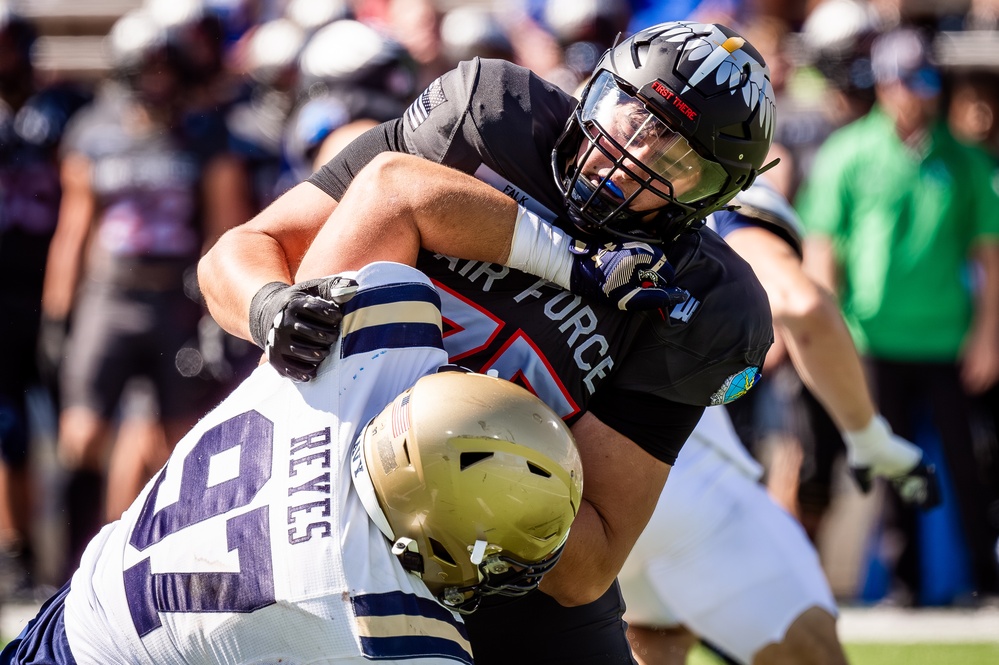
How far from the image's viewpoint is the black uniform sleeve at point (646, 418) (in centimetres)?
283

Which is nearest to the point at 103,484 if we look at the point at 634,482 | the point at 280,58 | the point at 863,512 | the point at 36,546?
the point at 36,546

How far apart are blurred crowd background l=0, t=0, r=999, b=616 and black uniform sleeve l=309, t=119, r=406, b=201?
272cm

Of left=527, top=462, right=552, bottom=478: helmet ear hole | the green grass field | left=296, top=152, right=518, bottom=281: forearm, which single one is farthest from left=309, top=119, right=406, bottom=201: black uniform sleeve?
the green grass field

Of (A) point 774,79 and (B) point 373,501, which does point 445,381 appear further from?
(A) point 774,79

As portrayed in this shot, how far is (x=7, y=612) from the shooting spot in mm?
5766

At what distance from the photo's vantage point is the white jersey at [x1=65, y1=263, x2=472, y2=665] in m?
2.20

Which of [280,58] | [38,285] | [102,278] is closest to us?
[102,278]

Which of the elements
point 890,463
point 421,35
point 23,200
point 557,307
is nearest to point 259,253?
point 557,307

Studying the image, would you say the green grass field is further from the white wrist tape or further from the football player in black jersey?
the white wrist tape

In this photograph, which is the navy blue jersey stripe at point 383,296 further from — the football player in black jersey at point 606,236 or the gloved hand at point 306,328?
the football player in black jersey at point 606,236

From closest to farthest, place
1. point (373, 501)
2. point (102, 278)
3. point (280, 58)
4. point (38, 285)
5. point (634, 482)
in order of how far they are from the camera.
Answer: point (373, 501)
point (634, 482)
point (102, 278)
point (38, 285)
point (280, 58)

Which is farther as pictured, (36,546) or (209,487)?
(36,546)

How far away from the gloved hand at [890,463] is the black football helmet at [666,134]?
148 centimetres

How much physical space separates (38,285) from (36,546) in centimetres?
119
